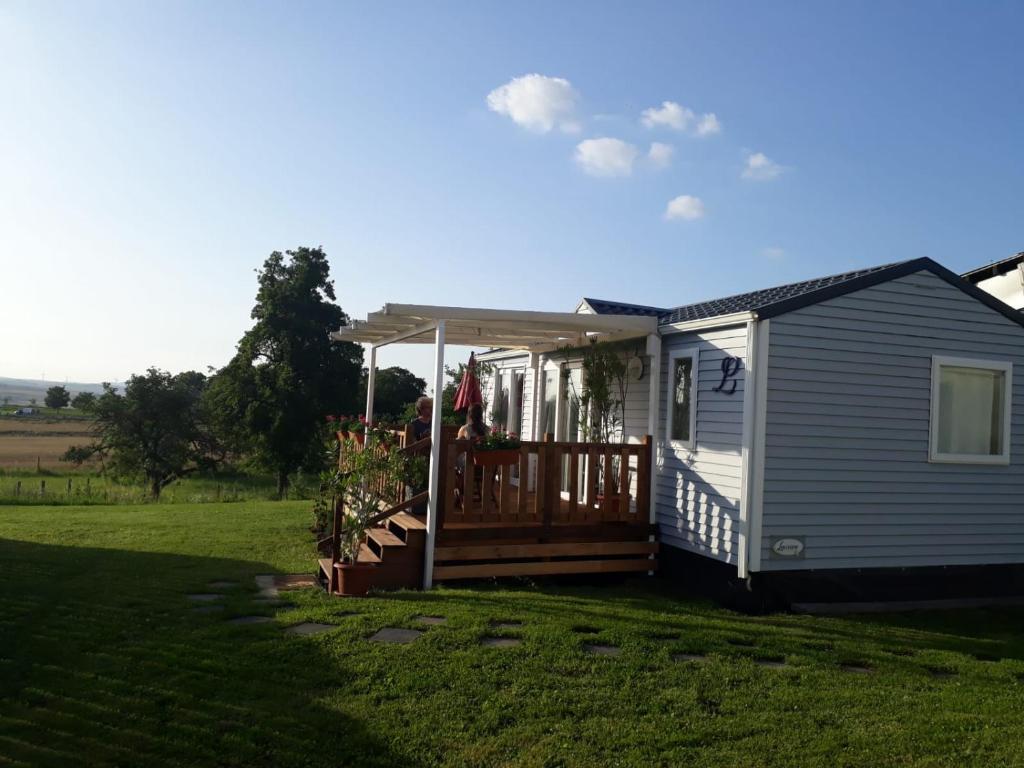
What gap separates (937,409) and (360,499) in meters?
5.83

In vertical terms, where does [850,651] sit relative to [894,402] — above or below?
below

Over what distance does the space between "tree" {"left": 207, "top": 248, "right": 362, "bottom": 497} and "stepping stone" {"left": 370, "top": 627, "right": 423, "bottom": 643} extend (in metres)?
19.6

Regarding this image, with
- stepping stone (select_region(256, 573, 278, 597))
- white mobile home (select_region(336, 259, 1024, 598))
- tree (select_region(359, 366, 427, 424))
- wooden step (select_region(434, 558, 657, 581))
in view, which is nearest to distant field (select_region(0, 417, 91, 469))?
tree (select_region(359, 366, 427, 424))

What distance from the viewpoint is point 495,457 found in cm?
805

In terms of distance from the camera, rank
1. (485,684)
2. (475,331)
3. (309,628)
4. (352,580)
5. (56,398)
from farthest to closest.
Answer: (56,398) → (475,331) → (352,580) → (309,628) → (485,684)

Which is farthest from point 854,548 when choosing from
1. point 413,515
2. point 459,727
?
point 459,727

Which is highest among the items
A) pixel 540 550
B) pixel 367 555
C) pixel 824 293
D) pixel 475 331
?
pixel 824 293

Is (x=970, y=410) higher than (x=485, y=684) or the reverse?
higher

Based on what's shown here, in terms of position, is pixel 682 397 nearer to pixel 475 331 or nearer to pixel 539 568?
pixel 539 568

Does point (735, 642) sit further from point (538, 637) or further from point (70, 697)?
point (70, 697)

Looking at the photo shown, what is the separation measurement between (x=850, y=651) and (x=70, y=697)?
5162 mm

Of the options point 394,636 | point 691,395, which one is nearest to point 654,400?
point 691,395

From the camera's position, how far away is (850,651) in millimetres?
6000

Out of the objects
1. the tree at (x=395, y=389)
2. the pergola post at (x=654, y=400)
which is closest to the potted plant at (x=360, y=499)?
the pergola post at (x=654, y=400)
